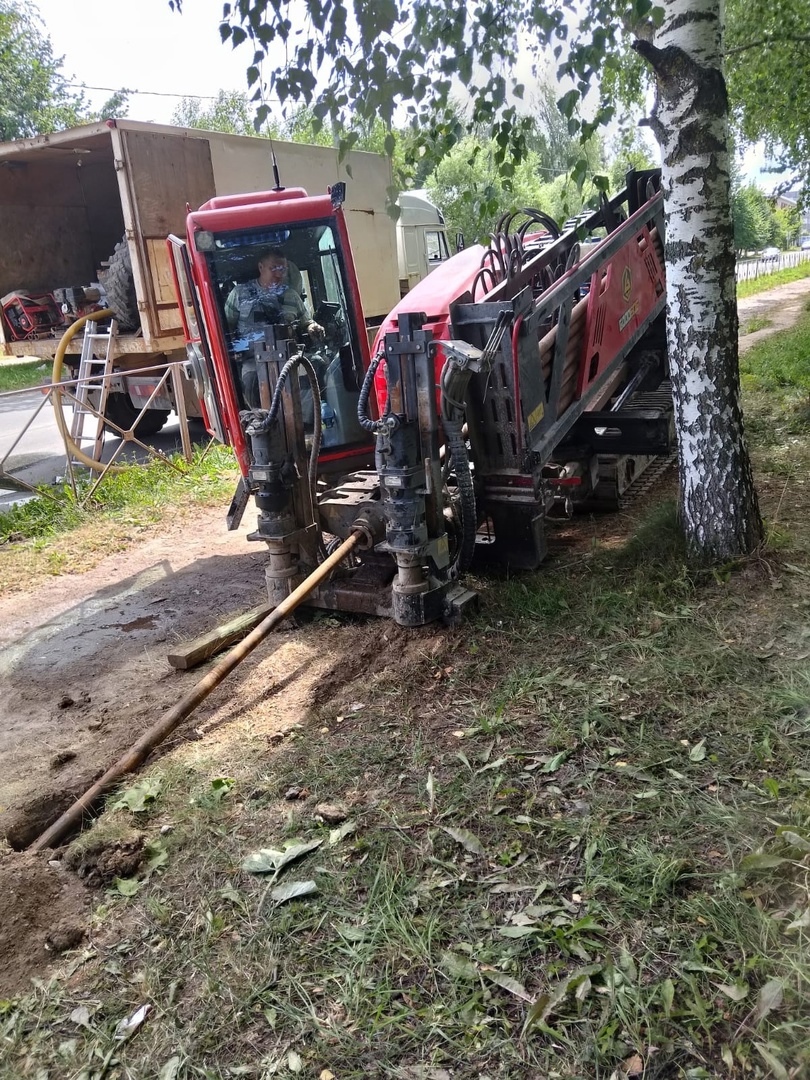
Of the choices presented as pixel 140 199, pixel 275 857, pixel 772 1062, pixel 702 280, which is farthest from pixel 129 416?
pixel 772 1062

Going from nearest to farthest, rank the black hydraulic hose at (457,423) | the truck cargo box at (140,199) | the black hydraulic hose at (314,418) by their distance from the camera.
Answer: the black hydraulic hose at (457,423)
the black hydraulic hose at (314,418)
the truck cargo box at (140,199)

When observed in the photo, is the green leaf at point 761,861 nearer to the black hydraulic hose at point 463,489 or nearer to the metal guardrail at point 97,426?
the black hydraulic hose at point 463,489

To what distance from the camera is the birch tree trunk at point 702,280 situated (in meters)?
4.31

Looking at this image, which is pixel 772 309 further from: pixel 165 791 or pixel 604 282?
pixel 165 791

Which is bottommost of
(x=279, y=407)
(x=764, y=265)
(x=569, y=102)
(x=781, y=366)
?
(x=781, y=366)

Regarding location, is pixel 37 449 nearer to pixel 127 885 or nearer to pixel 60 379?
pixel 60 379

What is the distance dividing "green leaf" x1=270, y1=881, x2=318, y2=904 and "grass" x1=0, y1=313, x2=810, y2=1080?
25 mm

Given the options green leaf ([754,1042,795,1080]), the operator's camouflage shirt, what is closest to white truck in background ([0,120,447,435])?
the operator's camouflage shirt

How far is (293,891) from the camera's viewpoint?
2926 millimetres

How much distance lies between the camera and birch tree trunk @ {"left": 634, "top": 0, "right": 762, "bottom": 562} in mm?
4312

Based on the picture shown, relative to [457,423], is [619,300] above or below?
above

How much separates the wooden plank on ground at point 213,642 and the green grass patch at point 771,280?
2344 centimetres

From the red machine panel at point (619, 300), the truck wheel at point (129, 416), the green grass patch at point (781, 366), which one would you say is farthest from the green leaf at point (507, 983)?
the truck wheel at point (129, 416)

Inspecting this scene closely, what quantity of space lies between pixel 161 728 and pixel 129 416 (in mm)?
8920
